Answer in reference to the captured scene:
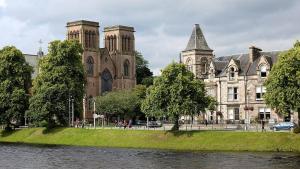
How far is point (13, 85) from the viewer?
371ft

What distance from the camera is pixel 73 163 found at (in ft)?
210

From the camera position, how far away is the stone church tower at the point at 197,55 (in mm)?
123000

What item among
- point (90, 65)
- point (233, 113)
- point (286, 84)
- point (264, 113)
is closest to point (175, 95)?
point (286, 84)

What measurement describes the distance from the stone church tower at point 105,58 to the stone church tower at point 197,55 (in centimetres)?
4403

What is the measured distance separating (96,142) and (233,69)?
107 feet

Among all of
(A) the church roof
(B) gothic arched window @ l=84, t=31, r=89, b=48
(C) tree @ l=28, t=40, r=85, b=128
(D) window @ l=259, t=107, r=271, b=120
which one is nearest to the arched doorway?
(B) gothic arched window @ l=84, t=31, r=89, b=48

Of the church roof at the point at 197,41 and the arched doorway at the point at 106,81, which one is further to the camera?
the arched doorway at the point at 106,81

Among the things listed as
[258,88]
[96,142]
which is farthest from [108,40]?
[96,142]

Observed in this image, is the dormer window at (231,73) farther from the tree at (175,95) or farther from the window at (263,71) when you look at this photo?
the tree at (175,95)

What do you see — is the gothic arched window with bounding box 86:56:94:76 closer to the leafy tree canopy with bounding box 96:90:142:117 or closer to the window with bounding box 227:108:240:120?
the leafy tree canopy with bounding box 96:90:142:117

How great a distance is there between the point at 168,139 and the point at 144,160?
20.0m

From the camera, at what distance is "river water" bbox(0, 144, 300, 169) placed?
2314 inches

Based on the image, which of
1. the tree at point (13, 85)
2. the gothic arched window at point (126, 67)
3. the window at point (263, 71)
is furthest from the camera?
Answer: the gothic arched window at point (126, 67)

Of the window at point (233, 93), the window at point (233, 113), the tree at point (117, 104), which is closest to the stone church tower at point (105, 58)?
the tree at point (117, 104)
